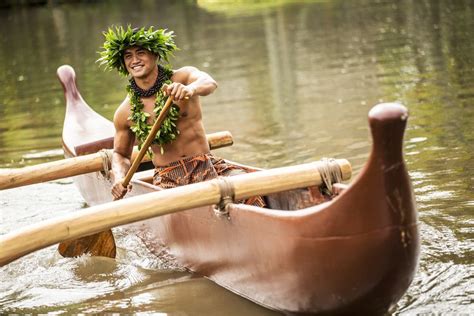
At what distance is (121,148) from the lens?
21.6 feet

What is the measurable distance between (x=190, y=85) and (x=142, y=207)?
977mm

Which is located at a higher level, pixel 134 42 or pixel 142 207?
pixel 134 42

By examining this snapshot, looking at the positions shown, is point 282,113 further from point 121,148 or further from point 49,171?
point 121,148

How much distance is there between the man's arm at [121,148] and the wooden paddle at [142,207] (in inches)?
50.3

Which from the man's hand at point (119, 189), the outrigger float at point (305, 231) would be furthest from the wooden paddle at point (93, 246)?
the outrigger float at point (305, 231)

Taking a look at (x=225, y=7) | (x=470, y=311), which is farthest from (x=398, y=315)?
(x=225, y=7)

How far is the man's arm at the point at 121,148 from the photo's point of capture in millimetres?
6334

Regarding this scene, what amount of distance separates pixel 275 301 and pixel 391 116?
147 cm

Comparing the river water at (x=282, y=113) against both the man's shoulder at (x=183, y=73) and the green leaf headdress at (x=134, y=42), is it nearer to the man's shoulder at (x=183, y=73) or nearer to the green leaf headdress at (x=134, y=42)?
the man's shoulder at (x=183, y=73)

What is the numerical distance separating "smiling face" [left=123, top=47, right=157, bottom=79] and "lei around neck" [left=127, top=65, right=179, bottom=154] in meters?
0.09

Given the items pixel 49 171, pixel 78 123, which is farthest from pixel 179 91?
pixel 78 123

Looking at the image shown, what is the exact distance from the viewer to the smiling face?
6.11 metres

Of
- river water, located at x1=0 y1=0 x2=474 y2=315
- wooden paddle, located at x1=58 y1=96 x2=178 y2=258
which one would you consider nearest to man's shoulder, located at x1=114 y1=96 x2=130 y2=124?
wooden paddle, located at x1=58 y1=96 x2=178 y2=258

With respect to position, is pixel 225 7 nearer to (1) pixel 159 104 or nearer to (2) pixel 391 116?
(1) pixel 159 104
